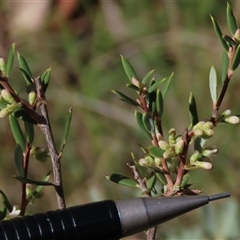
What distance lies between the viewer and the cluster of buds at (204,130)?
583 mm

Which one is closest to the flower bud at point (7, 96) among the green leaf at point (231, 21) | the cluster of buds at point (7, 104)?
the cluster of buds at point (7, 104)

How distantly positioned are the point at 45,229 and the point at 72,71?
5.13 feet

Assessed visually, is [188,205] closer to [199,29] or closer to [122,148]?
[122,148]

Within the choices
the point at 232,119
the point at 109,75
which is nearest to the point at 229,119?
the point at 232,119

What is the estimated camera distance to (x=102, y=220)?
0.61m

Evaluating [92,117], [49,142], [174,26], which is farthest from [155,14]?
[49,142]

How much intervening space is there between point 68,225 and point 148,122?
4.8 inches

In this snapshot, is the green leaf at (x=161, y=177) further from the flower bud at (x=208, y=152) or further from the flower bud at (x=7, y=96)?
the flower bud at (x=7, y=96)

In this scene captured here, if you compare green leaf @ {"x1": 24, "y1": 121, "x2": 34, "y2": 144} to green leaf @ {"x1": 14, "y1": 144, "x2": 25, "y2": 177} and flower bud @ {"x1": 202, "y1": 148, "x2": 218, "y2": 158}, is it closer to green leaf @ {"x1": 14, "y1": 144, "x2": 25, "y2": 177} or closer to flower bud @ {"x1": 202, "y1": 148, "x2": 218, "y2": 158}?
green leaf @ {"x1": 14, "y1": 144, "x2": 25, "y2": 177}

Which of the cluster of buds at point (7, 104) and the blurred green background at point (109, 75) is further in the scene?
the blurred green background at point (109, 75)

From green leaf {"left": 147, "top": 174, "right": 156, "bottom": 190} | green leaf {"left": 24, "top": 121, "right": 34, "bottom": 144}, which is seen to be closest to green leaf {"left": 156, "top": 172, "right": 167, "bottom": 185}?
green leaf {"left": 147, "top": 174, "right": 156, "bottom": 190}

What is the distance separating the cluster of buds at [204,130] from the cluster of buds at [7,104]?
16cm

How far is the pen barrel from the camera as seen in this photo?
1.97 ft

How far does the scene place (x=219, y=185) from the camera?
1.78 meters
